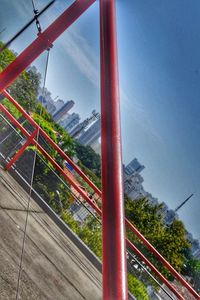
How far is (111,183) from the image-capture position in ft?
3.43

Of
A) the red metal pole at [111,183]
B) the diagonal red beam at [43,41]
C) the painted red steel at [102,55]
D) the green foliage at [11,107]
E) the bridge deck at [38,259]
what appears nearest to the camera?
the red metal pole at [111,183]

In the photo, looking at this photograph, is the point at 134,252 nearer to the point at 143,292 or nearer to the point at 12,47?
the point at 143,292

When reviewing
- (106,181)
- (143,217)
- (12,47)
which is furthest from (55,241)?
(143,217)

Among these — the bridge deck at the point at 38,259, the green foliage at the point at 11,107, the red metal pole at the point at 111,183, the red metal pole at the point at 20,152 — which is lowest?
the bridge deck at the point at 38,259

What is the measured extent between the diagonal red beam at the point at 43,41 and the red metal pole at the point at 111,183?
54 centimetres

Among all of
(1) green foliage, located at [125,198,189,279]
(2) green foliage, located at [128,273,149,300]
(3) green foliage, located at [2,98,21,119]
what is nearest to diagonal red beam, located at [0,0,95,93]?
(3) green foliage, located at [2,98,21,119]

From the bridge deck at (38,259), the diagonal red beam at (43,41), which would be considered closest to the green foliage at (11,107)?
the bridge deck at (38,259)

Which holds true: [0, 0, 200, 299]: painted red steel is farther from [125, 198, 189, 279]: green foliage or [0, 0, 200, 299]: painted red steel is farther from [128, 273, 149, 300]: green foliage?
[125, 198, 189, 279]: green foliage

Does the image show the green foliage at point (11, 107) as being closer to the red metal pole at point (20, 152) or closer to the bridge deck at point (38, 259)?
the red metal pole at point (20, 152)

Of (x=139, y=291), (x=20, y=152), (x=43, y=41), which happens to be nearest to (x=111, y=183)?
(x=43, y=41)

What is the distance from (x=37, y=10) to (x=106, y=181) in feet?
5.44

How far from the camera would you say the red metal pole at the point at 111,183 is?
2.72 ft

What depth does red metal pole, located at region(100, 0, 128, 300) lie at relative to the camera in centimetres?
83

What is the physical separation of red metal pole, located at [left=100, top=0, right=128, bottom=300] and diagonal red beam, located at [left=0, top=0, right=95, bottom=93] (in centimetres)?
54
